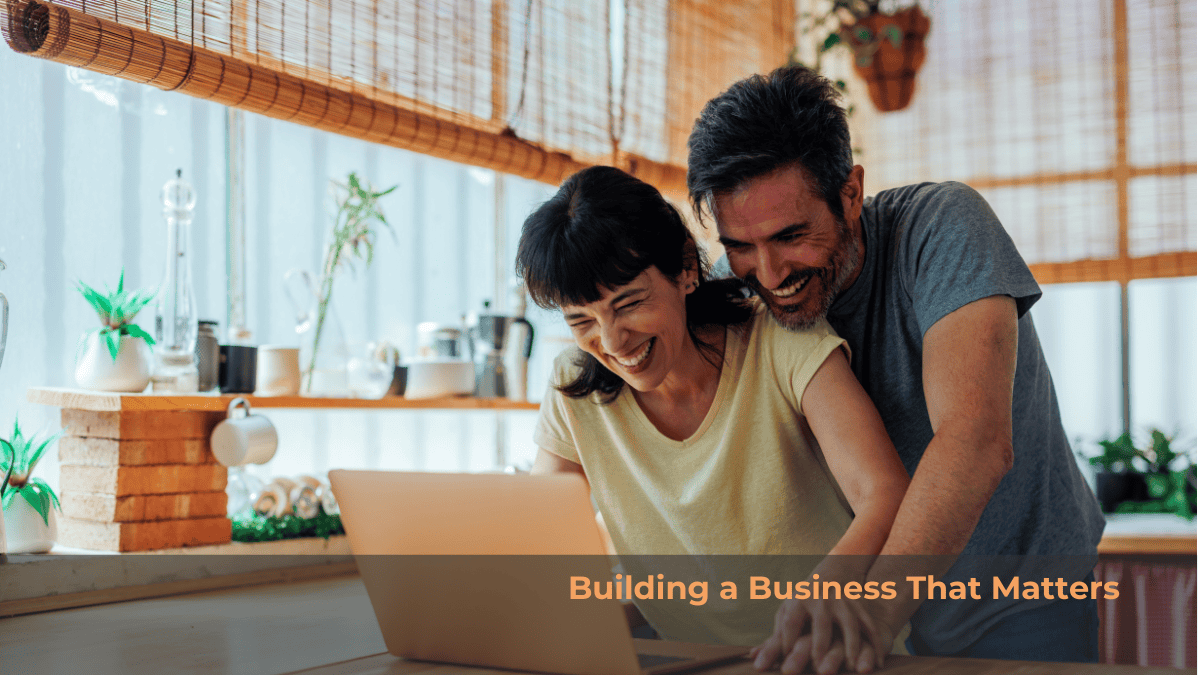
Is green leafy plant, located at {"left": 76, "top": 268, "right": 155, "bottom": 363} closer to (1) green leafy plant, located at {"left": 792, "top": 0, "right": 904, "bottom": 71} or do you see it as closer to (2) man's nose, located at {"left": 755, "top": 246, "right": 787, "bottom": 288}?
(2) man's nose, located at {"left": 755, "top": 246, "right": 787, "bottom": 288}

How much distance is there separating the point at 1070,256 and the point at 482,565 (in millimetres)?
3182

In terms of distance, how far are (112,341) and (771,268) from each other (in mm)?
1259

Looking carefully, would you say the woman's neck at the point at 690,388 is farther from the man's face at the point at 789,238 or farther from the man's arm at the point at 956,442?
the man's arm at the point at 956,442

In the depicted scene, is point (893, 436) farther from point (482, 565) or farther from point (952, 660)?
point (482, 565)

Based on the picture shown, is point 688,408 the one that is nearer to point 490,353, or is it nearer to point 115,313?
point 115,313

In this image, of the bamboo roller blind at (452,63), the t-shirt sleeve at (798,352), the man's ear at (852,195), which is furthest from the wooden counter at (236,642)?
the bamboo roller blind at (452,63)

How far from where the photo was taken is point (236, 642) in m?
1.37

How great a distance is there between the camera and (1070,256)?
3.53m

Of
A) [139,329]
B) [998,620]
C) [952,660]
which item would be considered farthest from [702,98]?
[952,660]

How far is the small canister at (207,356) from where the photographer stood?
2012mm

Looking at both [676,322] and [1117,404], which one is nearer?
[676,322]

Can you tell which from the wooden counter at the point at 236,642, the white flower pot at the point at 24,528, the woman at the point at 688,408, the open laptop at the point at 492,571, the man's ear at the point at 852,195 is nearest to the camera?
the open laptop at the point at 492,571

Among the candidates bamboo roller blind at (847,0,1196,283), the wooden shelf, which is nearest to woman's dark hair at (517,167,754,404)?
the wooden shelf

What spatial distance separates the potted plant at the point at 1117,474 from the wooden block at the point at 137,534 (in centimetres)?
279
